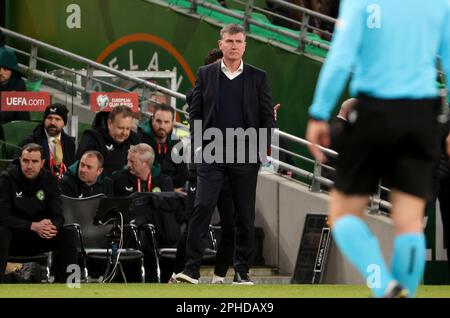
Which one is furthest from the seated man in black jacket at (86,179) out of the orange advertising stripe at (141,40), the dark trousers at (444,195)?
the orange advertising stripe at (141,40)

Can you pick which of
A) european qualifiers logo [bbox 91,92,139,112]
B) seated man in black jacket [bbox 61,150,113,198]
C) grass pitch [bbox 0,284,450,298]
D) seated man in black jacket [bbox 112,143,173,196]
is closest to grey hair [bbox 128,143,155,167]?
seated man in black jacket [bbox 112,143,173,196]

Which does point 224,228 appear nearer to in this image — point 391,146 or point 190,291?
point 190,291

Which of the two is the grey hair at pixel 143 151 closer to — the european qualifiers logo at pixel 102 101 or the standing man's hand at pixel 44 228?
the standing man's hand at pixel 44 228

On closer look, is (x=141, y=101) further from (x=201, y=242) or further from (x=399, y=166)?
(x=399, y=166)

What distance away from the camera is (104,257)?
39.1ft

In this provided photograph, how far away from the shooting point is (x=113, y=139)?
13.2m

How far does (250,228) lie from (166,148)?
3261mm

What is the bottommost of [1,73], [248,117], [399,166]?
[399,166]

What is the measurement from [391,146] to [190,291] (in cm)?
268

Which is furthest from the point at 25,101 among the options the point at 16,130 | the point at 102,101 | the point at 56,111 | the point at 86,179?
the point at 86,179

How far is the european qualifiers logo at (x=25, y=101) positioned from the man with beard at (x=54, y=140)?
947mm

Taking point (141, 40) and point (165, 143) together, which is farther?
point (141, 40)

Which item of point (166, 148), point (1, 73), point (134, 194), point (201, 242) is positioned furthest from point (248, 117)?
point (1, 73)
